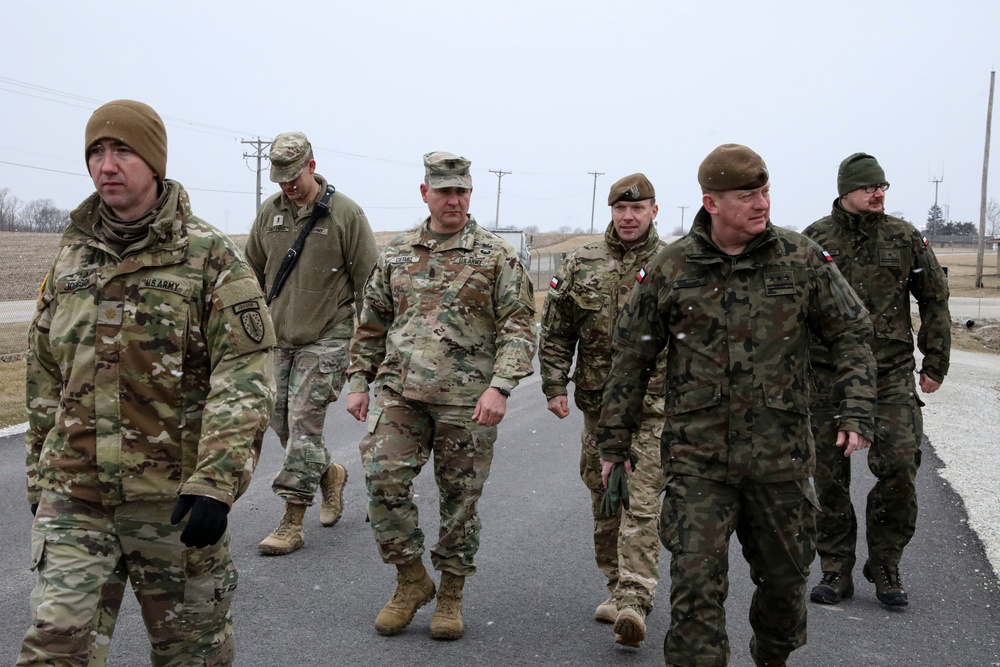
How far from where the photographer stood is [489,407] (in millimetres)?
5094

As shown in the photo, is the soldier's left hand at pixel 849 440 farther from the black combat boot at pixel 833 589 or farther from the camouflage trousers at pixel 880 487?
the black combat boot at pixel 833 589

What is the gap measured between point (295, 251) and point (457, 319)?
1.77 meters

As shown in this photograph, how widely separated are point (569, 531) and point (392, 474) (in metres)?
2.04

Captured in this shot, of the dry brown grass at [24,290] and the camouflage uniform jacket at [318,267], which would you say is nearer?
the camouflage uniform jacket at [318,267]

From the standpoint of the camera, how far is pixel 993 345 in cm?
2331

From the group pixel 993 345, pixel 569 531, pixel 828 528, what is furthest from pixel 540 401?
pixel 993 345

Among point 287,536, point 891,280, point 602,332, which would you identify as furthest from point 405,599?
point 891,280

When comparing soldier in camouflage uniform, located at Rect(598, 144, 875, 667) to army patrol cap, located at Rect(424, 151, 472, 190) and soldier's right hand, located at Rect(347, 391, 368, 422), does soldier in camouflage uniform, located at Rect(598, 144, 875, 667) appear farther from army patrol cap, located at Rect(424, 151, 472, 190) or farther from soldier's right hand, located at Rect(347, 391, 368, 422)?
soldier's right hand, located at Rect(347, 391, 368, 422)

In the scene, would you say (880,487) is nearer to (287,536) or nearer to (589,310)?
(589,310)

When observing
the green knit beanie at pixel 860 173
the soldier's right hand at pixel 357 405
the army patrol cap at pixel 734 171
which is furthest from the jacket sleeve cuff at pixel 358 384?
the green knit beanie at pixel 860 173

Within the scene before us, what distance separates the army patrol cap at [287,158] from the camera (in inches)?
255

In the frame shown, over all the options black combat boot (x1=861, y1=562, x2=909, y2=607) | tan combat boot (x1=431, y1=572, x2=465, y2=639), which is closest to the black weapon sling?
tan combat boot (x1=431, y1=572, x2=465, y2=639)

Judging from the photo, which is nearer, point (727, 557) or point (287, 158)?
point (727, 557)

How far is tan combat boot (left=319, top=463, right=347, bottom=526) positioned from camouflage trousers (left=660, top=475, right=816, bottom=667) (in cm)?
325
